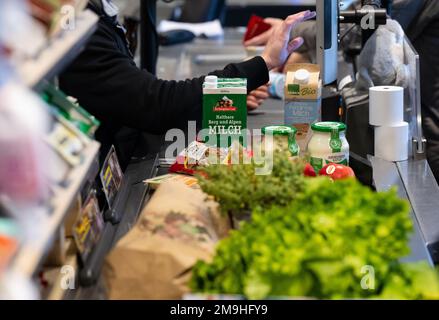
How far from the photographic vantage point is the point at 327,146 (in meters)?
2.75

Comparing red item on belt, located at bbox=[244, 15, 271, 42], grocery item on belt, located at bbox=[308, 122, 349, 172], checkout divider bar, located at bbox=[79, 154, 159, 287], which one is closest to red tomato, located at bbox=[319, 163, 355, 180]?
grocery item on belt, located at bbox=[308, 122, 349, 172]

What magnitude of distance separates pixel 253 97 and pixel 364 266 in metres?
2.14

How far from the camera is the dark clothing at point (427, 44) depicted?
427cm

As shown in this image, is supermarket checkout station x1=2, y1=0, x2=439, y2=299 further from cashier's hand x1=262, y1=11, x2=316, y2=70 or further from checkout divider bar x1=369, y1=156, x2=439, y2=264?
cashier's hand x1=262, y1=11, x2=316, y2=70

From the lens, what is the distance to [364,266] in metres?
1.85

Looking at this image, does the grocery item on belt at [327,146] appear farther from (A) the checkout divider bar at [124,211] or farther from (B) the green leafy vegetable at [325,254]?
(B) the green leafy vegetable at [325,254]

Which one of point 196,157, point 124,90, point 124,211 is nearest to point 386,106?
point 196,157

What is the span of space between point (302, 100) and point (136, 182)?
631 millimetres

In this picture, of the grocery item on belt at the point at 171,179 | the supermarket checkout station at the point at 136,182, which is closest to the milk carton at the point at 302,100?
the supermarket checkout station at the point at 136,182

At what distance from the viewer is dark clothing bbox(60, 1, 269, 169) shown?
2.96 m

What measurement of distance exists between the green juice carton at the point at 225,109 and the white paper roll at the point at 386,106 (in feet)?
2.13

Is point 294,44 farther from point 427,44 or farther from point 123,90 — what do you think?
point 427,44

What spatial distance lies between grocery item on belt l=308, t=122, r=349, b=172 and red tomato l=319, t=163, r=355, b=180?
0.22ft
